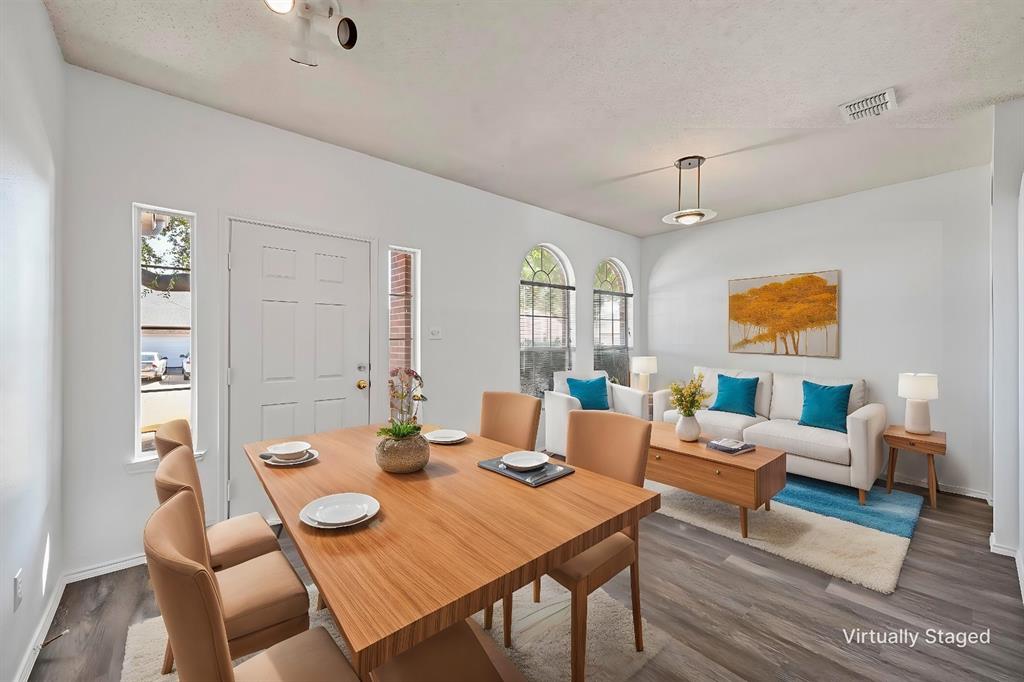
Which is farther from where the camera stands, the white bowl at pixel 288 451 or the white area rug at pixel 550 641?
the white bowl at pixel 288 451

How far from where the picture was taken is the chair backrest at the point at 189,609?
0.73 m

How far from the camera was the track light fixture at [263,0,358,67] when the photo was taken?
181cm

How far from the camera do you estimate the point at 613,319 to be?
5789 millimetres

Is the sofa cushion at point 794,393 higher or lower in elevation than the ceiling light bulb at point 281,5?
lower

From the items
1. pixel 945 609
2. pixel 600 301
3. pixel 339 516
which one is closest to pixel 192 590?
pixel 339 516

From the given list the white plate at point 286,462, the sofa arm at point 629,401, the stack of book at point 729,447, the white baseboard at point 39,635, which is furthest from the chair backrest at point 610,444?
the sofa arm at point 629,401

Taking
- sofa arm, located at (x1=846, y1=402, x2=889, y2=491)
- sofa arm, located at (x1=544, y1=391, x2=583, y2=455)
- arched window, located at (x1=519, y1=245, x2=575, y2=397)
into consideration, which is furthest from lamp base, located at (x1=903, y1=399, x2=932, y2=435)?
arched window, located at (x1=519, y1=245, x2=575, y2=397)

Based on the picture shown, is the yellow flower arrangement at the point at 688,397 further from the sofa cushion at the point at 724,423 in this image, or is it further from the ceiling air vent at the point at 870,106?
the ceiling air vent at the point at 870,106

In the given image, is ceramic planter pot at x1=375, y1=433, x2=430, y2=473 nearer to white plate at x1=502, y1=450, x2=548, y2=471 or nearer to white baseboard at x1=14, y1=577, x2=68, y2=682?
white plate at x1=502, y1=450, x2=548, y2=471

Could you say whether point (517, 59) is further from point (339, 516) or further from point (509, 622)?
point (509, 622)

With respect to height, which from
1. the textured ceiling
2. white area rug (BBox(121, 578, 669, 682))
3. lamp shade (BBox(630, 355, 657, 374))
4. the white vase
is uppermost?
the textured ceiling

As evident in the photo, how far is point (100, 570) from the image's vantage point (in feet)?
7.87

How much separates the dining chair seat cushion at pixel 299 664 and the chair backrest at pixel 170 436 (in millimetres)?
838

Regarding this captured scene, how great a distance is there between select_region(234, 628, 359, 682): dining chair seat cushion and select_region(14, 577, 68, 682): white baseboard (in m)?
1.31
